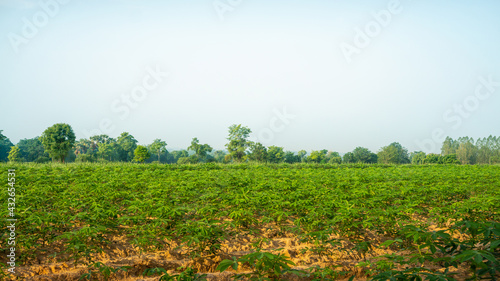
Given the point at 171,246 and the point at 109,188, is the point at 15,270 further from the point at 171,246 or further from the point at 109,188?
the point at 109,188

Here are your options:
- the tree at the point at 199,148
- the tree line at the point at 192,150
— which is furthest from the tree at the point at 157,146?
the tree at the point at 199,148

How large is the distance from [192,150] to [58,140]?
24.4m

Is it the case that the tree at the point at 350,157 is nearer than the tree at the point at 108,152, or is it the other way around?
the tree at the point at 108,152

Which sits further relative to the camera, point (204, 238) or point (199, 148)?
point (199, 148)

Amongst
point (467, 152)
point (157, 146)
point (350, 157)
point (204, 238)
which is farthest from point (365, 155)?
point (204, 238)

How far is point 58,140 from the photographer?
3881cm

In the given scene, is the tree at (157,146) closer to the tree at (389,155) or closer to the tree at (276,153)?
the tree at (276,153)

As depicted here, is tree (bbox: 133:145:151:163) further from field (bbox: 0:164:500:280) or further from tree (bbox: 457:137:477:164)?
tree (bbox: 457:137:477:164)

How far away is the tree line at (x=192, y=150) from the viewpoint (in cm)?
3934

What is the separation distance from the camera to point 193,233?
4.38m

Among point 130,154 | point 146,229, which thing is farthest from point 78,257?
point 130,154

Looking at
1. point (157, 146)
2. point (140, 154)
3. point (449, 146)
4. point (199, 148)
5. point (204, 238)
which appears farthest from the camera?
point (449, 146)

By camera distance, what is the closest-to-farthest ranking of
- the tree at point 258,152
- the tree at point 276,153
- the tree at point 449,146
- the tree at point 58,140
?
the tree at point 58,140 → the tree at point 258,152 → the tree at point 276,153 → the tree at point 449,146

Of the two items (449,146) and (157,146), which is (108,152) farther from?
(449,146)
